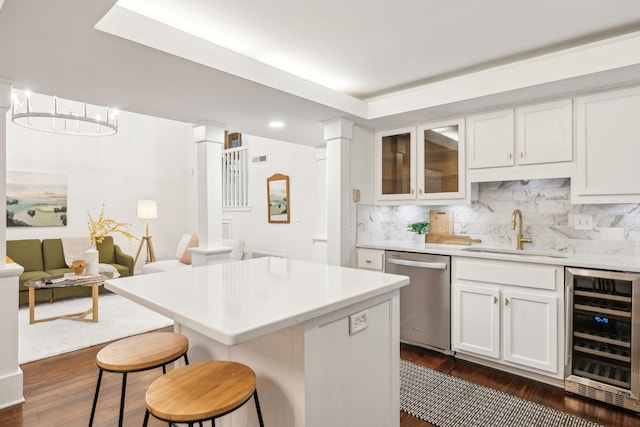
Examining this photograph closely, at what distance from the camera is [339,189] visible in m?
3.37

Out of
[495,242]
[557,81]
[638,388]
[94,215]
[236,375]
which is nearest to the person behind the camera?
[236,375]

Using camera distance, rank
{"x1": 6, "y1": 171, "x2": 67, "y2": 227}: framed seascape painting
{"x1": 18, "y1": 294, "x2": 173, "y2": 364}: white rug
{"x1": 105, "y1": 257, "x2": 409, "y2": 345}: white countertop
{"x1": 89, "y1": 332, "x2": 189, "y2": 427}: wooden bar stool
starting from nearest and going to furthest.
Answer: {"x1": 105, "y1": 257, "x2": 409, "y2": 345}: white countertop, {"x1": 89, "y1": 332, "x2": 189, "y2": 427}: wooden bar stool, {"x1": 18, "y1": 294, "x2": 173, "y2": 364}: white rug, {"x1": 6, "y1": 171, "x2": 67, "y2": 227}: framed seascape painting

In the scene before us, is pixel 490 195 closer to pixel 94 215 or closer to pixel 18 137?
pixel 94 215

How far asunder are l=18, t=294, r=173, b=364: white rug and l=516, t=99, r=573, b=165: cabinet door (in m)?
3.94

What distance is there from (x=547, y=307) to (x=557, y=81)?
157 cm

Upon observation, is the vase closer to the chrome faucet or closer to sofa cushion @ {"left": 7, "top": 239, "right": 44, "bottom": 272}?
sofa cushion @ {"left": 7, "top": 239, "right": 44, "bottom": 272}

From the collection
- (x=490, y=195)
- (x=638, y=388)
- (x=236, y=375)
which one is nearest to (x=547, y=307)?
(x=638, y=388)

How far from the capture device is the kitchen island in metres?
1.20

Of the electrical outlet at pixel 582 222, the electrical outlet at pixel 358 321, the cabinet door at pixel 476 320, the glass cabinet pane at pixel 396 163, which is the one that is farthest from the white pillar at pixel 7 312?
the electrical outlet at pixel 582 222

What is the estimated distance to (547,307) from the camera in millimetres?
2521

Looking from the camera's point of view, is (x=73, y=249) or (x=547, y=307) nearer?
(x=547, y=307)

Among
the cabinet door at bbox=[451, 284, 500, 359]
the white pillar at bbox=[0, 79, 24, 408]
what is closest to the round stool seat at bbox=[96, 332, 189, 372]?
the white pillar at bbox=[0, 79, 24, 408]

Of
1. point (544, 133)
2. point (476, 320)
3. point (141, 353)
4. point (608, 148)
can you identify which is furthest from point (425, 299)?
point (141, 353)

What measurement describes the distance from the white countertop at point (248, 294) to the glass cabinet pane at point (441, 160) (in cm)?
174
